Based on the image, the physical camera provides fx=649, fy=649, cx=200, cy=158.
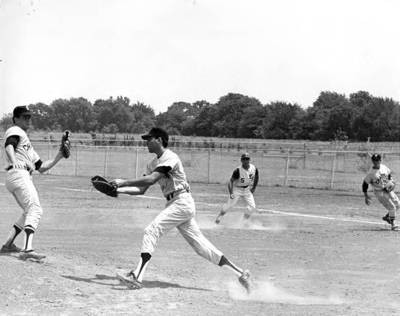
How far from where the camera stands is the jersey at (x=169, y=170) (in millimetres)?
7598

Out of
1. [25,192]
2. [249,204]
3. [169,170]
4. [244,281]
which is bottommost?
[244,281]

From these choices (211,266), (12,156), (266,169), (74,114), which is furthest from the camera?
(74,114)

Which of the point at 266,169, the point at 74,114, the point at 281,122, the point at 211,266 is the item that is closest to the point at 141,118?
the point at 74,114

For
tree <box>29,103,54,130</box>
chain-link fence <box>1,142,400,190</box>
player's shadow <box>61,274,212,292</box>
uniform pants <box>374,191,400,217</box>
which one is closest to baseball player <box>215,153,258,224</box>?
uniform pants <box>374,191,400,217</box>

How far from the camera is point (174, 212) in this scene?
7750 millimetres

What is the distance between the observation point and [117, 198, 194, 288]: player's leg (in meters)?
7.55

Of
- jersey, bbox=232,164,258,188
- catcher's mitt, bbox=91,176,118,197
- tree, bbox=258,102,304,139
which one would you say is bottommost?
jersey, bbox=232,164,258,188

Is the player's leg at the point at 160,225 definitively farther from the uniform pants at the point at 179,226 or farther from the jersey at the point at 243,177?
the jersey at the point at 243,177

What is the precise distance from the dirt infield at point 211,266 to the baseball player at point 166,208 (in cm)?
30

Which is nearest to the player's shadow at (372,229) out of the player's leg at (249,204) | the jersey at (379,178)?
the jersey at (379,178)

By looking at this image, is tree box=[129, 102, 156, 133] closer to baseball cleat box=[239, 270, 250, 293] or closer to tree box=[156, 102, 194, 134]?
tree box=[156, 102, 194, 134]

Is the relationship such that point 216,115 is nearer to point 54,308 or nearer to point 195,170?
point 195,170

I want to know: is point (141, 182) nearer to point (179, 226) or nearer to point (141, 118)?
point (179, 226)

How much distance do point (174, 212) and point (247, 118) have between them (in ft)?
338
